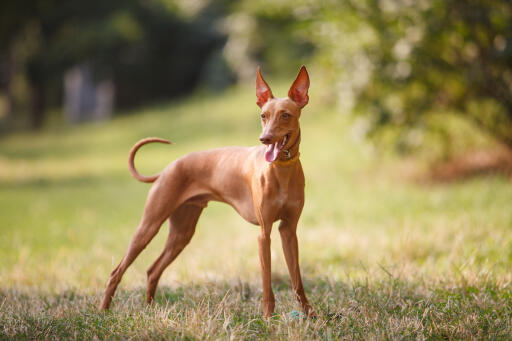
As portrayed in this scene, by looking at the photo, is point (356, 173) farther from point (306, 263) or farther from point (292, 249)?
point (292, 249)

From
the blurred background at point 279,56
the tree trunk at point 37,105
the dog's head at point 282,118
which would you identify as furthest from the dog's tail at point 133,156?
the tree trunk at point 37,105

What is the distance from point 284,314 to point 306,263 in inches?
80.5

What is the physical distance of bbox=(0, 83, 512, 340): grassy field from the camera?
324 centimetres

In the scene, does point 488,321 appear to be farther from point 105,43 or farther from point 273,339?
point 105,43

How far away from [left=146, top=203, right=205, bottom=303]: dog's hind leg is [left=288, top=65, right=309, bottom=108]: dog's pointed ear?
1.35 metres

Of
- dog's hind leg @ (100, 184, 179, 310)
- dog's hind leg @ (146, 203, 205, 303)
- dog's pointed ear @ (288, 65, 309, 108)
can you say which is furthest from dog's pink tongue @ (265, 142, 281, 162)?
dog's hind leg @ (146, 203, 205, 303)

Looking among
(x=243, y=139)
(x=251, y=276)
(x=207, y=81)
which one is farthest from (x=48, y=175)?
(x=207, y=81)

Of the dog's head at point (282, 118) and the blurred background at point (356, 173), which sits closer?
the dog's head at point (282, 118)

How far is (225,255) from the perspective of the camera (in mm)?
5984

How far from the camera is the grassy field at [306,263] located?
10.6 ft

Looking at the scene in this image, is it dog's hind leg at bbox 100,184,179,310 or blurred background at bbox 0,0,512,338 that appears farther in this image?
blurred background at bbox 0,0,512,338

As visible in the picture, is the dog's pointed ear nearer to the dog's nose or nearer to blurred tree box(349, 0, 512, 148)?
the dog's nose

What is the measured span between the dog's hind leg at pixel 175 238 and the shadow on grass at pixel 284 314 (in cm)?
18

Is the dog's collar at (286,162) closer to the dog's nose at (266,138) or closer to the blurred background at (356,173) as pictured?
the dog's nose at (266,138)
